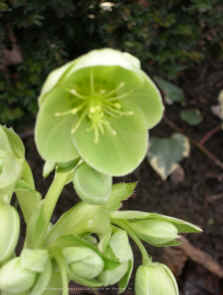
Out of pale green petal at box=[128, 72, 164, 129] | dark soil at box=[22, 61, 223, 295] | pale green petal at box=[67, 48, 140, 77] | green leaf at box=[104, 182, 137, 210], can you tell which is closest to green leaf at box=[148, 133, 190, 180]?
dark soil at box=[22, 61, 223, 295]

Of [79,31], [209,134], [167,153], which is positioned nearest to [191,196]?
[167,153]

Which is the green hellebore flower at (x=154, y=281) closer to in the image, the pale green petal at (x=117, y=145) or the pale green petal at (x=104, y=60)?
the pale green petal at (x=117, y=145)

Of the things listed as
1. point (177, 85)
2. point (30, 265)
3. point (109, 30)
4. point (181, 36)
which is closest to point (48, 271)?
point (30, 265)

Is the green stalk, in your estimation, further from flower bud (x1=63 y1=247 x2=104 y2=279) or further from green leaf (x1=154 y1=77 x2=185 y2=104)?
green leaf (x1=154 y1=77 x2=185 y2=104)

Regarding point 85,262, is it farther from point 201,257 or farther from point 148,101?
point 201,257

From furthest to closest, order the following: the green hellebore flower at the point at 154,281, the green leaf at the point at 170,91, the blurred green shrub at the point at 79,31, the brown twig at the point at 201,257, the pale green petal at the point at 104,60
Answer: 1. the green leaf at the point at 170,91
2. the brown twig at the point at 201,257
3. the blurred green shrub at the point at 79,31
4. the green hellebore flower at the point at 154,281
5. the pale green petal at the point at 104,60

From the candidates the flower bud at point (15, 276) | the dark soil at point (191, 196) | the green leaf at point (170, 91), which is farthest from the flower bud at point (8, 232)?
the green leaf at point (170, 91)

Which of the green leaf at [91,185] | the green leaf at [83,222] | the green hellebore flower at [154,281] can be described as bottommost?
the green hellebore flower at [154,281]
